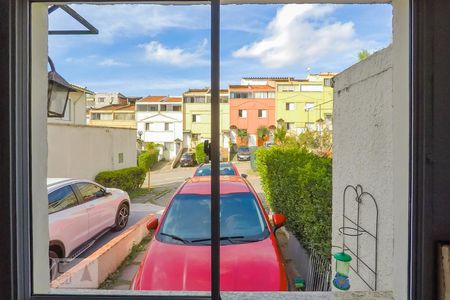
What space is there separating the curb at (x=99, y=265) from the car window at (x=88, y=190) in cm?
77

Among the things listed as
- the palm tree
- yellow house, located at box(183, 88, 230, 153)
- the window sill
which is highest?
the palm tree

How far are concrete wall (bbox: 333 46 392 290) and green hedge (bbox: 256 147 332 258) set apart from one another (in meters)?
0.31

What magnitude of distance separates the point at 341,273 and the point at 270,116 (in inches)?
617

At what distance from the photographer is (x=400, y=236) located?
44.1 inches

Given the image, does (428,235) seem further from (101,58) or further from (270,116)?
(270,116)

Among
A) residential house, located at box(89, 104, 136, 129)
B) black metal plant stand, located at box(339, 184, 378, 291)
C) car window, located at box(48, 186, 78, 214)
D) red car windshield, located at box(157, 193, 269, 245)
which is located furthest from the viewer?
residential house, located at box(89, 104, 136, 129)

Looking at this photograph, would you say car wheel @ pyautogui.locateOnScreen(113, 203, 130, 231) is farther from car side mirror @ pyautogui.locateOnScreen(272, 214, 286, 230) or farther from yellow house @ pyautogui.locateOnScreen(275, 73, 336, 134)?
yellow house @ pyautogui.locateOnScreen(275, 73, 336, 134)

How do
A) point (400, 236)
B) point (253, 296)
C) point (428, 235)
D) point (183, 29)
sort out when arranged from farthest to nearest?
point (183, 29), point (253, 296), point (400, 236), point (428, 235)

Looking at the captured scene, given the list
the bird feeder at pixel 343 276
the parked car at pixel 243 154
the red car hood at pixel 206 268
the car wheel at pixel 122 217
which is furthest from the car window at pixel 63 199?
the parked car at pixel 243 154

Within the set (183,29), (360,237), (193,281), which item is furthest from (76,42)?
(360,237)

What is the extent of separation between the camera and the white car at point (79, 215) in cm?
336

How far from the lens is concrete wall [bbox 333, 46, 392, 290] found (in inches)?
61.5

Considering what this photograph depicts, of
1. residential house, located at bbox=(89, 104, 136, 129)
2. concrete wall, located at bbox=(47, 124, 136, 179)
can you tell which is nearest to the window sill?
concrete wall, located at bbox=(47, 124, 136, 179)
